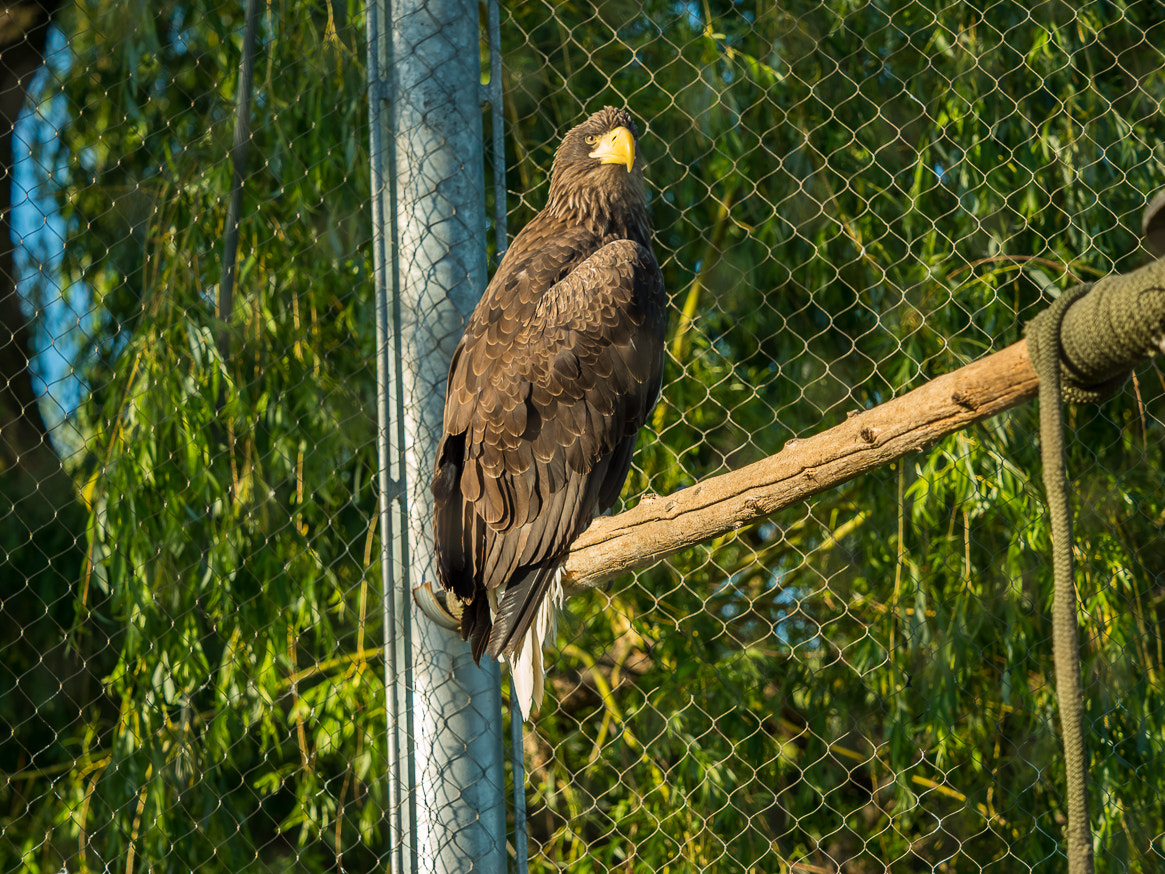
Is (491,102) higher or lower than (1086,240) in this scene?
higher

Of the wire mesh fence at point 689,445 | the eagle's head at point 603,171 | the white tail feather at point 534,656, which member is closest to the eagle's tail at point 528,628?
the white tail feather at point 534,656

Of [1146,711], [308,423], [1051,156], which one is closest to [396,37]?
[308,423]

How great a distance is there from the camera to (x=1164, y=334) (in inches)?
27.6

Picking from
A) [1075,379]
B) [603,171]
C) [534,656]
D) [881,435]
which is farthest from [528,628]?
[1075,379]

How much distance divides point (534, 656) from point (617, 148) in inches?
36.2

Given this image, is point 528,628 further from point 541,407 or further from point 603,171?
point 603,171

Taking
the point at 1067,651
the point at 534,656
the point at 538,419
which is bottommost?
the point at 534,656

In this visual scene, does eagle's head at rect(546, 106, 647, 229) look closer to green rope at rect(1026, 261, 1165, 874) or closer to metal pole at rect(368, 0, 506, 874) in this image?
metal pole at rect(368, 0, 506, 874)

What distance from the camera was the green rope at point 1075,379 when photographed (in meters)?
0.64

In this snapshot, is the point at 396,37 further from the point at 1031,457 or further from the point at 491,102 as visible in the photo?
the point at 1031,457

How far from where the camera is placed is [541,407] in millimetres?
1680

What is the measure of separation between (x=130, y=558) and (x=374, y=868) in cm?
89

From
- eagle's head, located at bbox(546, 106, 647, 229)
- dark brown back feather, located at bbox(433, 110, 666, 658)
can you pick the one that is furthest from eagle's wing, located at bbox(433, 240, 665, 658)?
eagle's head, located at bbox(546, 106, 647, 229)

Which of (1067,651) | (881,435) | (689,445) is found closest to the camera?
(1067,651)
